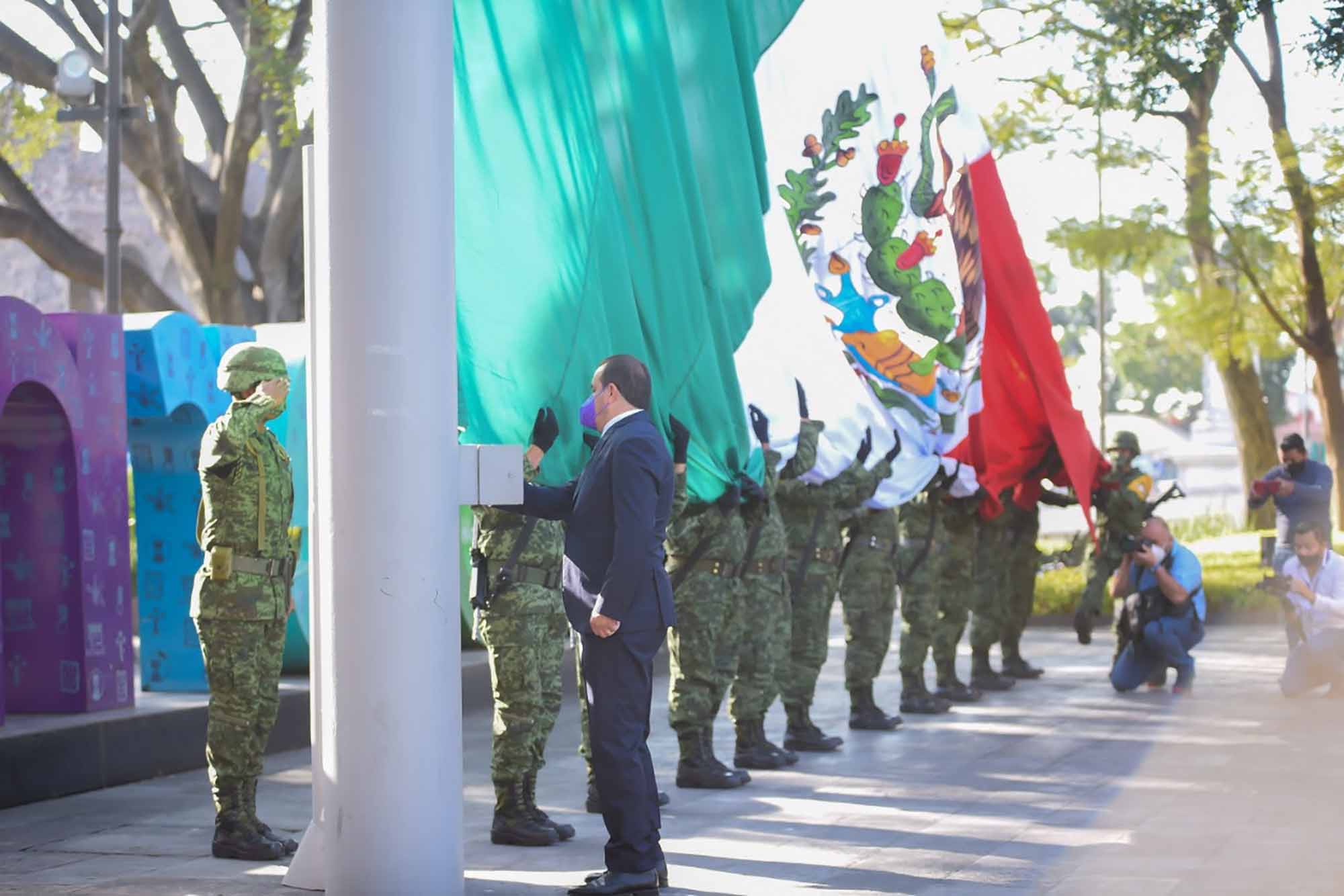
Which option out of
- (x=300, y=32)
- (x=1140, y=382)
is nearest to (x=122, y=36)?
(x=300, y=32)

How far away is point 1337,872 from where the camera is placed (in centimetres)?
629

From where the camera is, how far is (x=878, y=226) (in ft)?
36.3

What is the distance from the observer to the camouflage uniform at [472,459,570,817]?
23.0ft

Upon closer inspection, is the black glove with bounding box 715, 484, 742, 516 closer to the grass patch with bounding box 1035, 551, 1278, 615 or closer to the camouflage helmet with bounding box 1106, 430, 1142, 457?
the camouflage helmet with bounding box 1106, 430, 1142, 457

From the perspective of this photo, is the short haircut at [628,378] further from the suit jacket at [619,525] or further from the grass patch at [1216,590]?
the grass patch at [1216,590]

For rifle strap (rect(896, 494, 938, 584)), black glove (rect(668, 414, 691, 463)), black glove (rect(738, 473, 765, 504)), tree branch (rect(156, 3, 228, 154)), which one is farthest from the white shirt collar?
tree branch (rect(156, 3, 228, 154))

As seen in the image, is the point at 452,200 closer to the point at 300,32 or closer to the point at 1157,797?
the point at 1157,797

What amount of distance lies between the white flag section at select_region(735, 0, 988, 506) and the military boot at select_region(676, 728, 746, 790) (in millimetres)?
2023

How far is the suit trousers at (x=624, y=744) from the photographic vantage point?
19.9 ft

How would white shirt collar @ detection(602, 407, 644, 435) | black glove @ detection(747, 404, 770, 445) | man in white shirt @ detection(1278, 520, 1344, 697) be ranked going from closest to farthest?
white shirt collar @ detection(602, 407, 644, 435) < black glove @ detection(747, 404, 770, 445) < man in white shirt @ detection(1278, 520, 1344, 697)

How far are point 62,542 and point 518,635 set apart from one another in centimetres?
349

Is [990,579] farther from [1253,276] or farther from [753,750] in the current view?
[1253,276]

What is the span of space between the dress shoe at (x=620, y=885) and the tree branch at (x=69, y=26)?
42.3 ft

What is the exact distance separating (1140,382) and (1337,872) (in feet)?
236
